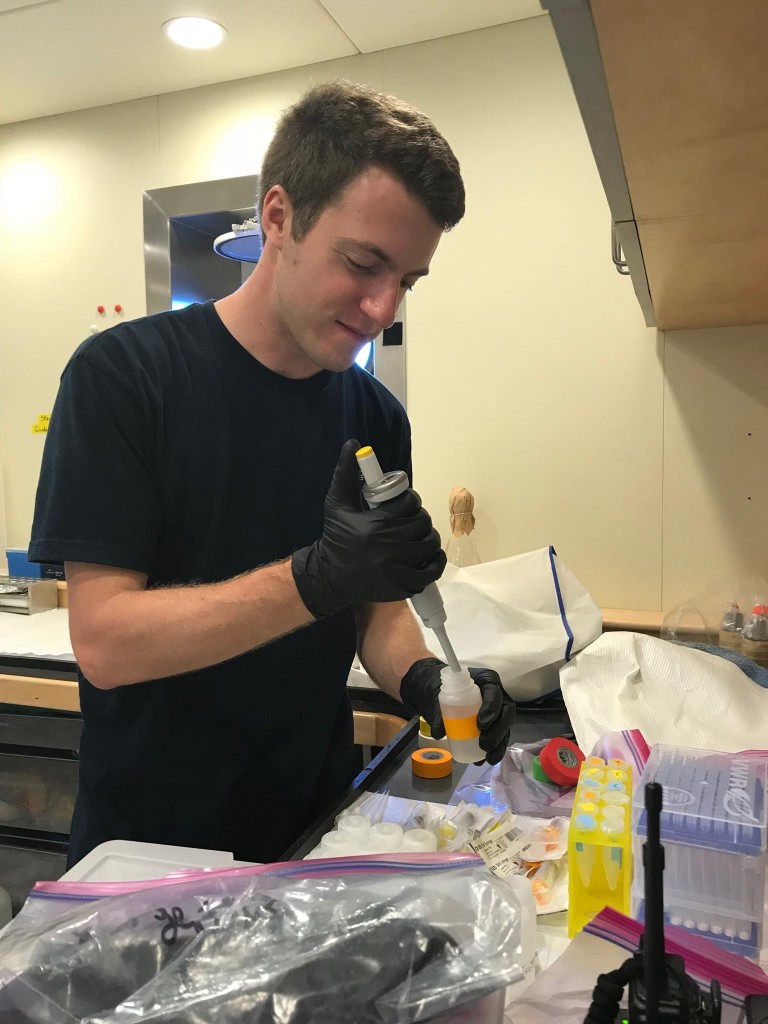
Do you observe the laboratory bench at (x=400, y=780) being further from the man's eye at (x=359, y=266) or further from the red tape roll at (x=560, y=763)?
the man's eye at (x=359, y=266)

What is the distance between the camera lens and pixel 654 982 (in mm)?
375

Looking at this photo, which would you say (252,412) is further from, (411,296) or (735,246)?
(411,296)

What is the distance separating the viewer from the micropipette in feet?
2.60

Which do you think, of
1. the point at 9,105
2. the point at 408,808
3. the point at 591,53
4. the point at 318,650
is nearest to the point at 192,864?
the point at 408,808

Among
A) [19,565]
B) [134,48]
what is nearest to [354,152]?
[134,48]

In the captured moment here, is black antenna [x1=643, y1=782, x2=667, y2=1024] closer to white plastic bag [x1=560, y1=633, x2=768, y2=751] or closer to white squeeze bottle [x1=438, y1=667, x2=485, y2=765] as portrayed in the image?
white squeeze bottle [x1=438, y1=667, x2=485, y2=765]

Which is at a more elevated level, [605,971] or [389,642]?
[389,642]

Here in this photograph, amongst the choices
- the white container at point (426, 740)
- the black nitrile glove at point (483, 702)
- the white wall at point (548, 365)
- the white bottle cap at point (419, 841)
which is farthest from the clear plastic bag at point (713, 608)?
the white bottle cap at point (419, 841)

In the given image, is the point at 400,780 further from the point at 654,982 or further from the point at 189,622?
the point at 654,982

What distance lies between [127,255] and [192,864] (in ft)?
7.35

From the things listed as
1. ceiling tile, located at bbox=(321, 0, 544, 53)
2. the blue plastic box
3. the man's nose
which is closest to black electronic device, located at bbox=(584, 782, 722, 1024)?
the man's nose

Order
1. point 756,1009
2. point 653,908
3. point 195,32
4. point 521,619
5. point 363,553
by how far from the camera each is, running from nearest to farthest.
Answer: point 653,908 → point 756,1009 → point 363,553 → point 521,619 → point 195,32

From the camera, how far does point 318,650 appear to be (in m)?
1.13

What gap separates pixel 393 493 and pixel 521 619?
2.79 feet
